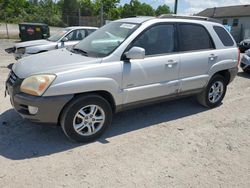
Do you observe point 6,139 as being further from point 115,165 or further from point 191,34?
point 191,34

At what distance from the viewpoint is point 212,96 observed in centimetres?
539

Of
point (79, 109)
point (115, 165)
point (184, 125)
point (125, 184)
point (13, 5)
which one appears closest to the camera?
point (125, 184)

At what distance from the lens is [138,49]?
12.2 feet

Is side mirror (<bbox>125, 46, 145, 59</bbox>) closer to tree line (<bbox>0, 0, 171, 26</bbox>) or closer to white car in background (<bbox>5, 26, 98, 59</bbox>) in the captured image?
white car in background (<bbox>5, 26, 98, 59</bbox>)

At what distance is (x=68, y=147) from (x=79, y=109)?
1.88ft

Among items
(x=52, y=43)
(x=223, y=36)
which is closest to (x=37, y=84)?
(x=223, y=36)


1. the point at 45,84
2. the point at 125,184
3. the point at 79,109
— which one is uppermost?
the point at 45,84

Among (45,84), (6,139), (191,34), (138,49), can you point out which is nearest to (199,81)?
(191,34)

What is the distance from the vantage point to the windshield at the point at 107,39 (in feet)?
12.9

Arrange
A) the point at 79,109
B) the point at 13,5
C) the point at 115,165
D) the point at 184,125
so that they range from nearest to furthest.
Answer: the point at 115,165, the point at 79,109, the point at 184,125, the point at 13,5

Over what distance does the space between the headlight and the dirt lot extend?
32.0 inches

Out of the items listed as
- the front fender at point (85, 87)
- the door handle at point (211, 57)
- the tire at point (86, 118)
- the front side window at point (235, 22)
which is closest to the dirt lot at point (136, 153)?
the tire at point (86, 118)

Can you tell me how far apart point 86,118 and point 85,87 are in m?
0.49

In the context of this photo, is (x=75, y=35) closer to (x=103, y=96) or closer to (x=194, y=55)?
(x=194, y=55)
